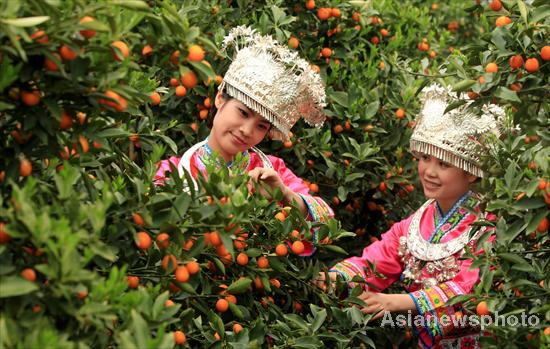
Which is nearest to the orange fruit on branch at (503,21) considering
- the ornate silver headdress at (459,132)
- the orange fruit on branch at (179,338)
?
the ornate silver headdress at (459,132)

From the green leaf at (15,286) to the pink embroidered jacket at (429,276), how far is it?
180 centimetres

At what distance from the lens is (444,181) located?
3.73 metres

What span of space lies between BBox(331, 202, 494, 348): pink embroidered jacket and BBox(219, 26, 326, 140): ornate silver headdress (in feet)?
2.17

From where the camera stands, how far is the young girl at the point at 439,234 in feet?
11.8

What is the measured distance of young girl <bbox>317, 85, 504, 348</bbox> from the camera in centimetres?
358

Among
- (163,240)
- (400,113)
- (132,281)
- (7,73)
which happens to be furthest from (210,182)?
(400,113)

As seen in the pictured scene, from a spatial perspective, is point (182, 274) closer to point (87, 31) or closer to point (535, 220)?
point (87, 31)

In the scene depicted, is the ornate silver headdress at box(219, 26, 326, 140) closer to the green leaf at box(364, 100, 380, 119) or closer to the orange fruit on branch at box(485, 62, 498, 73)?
the green leaf at box(364, 100, 380, 119)

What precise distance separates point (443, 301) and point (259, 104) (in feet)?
3.58

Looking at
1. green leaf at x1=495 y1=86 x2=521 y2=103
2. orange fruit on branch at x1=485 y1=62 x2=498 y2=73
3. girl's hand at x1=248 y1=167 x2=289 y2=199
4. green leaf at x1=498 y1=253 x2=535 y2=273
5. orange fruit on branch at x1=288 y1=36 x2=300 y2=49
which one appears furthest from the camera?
orange fruit on branch at x1=288 y1=36 x2=300 y2=49

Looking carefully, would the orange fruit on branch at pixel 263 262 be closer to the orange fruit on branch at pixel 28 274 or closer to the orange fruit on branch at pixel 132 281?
the orange fruit on branch at pixel 132 281

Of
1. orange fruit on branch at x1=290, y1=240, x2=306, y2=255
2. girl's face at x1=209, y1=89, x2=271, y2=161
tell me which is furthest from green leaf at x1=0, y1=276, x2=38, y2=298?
girl's face at x1=209, y1=89, x2=271, y2=161

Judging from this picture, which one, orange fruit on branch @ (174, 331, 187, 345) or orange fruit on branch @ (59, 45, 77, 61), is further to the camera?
orange fruit on branch @ (174, 331, 187, 345)

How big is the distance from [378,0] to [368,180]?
1.28 meters
